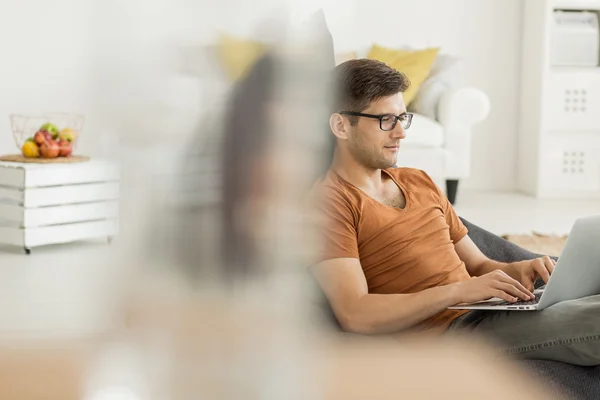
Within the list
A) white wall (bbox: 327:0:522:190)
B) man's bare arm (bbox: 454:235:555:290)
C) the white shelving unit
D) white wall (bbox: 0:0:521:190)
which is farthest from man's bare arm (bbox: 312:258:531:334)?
white wall (bbox: 327:0:522:190)

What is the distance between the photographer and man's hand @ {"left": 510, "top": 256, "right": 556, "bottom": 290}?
4.29ft

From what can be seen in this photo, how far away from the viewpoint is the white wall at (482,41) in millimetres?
4793

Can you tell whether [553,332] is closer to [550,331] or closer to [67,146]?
[550,331]

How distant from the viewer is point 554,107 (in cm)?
444

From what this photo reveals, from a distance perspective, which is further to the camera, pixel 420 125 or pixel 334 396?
pixel 420 125

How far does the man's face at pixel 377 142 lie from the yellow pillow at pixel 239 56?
0.93m

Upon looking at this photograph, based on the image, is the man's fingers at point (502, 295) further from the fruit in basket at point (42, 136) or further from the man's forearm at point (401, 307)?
the fruit in basket at point (42, 136)

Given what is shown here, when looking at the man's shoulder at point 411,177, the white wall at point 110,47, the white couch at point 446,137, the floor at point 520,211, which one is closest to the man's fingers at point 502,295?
the man's shoulder at point 411,177

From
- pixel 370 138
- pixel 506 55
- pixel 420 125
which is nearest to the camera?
pixel 370 138

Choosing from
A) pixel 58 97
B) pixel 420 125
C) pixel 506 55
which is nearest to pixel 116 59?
pixel 58 97

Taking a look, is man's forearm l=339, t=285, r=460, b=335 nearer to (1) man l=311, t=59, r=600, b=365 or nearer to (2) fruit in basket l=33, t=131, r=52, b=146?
(1) man l=311, t=59, r=600, b=365

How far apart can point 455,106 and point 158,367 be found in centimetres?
399

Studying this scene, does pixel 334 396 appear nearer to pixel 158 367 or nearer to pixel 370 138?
pixel 158 367

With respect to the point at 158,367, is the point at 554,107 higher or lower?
higher
